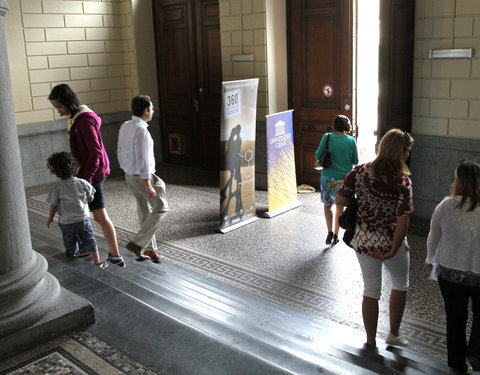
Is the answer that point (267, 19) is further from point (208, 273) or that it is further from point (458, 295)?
point (458, 295)

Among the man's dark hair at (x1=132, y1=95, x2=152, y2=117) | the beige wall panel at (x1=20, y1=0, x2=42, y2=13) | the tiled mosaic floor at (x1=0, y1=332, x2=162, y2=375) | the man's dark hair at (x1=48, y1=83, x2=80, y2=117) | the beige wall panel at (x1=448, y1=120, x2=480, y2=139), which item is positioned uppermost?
the beige wall panel at (x1=20, y1=0, x2=42, y2=13)

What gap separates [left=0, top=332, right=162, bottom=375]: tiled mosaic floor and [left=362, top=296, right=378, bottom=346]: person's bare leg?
1.39m

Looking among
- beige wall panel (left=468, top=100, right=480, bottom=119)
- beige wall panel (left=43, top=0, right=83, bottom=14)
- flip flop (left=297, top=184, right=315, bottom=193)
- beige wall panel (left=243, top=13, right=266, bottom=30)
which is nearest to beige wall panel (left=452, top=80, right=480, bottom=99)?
beige wall panel (left=468, top=100, right=480, bottom=119)

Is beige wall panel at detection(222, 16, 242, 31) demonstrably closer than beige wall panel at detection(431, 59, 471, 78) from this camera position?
No

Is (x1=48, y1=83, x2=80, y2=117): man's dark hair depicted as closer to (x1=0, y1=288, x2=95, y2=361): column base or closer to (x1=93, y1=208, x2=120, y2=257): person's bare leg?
(x1=93, y1=208, x2=120, y2=257): person's bare leg

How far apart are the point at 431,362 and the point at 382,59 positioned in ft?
11.1

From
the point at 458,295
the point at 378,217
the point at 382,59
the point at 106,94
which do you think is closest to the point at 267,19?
the point at 382,59

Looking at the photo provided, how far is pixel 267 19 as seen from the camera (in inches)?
276

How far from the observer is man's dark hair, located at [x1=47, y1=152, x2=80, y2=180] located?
3.94 m

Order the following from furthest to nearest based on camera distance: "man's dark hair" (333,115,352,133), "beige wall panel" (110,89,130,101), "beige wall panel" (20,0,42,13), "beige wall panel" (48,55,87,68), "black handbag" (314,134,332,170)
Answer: "beige wall panel" (110,89,130,101)
"beige wall panel" (48,55,87,68)
"beige wall panel" (20,0,42,13)
"black handbag" (314,134,332,170)
"man's dark hair" (333,115,352,133)

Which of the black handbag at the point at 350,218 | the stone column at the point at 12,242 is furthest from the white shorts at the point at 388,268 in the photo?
the stone column at the point at 12,242

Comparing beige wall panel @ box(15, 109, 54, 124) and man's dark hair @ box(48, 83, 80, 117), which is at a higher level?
man's dark hair @ box(48, 83, 80, 117)

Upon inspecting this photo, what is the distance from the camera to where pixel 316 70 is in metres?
A: 7.07

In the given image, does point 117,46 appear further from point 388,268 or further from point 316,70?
point 388,268
